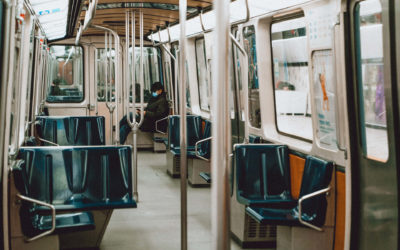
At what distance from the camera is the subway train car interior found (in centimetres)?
282

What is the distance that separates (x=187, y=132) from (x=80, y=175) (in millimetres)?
3812

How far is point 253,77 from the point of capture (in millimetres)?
5715

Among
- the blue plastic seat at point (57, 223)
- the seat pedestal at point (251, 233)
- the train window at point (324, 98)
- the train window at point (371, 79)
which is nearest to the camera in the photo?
the train window at point (371, 79)

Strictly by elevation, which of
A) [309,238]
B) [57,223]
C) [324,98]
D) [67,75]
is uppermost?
[67,75]

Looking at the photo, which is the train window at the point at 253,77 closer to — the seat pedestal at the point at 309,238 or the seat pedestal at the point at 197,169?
the seat pedestal at the point at 309,238

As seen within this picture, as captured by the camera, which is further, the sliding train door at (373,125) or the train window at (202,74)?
the train window at (202,74)

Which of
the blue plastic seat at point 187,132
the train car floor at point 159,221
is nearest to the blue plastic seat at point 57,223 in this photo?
the train car floor at point 159,221

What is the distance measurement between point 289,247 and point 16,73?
2.40 metres

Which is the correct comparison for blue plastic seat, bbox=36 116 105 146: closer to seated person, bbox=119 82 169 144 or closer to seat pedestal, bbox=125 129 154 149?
seated person, bbox=119 82 169 144

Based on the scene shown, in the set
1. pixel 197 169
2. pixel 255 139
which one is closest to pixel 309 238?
pixel 255 139

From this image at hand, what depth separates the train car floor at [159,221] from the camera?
190 inches

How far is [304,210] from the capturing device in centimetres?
409

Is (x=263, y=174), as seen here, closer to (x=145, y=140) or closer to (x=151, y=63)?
(x=145, y=140)

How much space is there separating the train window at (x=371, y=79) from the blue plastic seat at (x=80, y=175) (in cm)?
190
